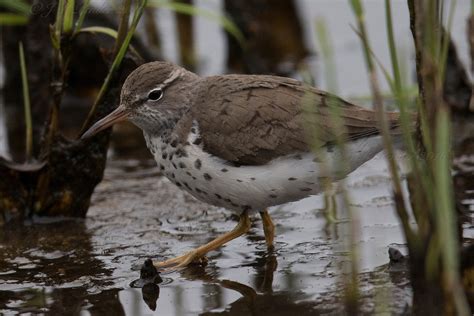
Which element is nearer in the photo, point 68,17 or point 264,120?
point 264,120

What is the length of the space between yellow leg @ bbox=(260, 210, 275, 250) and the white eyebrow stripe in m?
1.25

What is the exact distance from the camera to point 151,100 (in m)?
7.48

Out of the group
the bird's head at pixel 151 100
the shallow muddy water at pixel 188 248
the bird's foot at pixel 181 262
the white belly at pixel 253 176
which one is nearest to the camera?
the shallow muddy water at pixel 188 248

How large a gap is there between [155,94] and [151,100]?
59 millimetres

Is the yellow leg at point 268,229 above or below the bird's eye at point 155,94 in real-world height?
below

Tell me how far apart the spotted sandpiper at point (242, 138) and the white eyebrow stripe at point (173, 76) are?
84 millimetres

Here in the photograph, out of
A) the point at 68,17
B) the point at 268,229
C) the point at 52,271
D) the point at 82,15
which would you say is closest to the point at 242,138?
the point at 268,229

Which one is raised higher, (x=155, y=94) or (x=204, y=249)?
(x=155, y=94)

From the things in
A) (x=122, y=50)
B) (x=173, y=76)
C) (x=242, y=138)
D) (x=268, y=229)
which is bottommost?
(x=268, y=229)

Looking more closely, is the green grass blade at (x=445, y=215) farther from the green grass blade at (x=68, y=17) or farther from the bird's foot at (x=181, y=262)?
the green grass blade at (x=68, y=17)

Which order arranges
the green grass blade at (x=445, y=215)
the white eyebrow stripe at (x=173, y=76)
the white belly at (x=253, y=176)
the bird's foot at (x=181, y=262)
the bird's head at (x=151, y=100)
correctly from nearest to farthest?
the green grass blade at (x=445, y=215) < the white belly at (x=253, y=176) < the bird's foot at (x=181, y=262) < the bird's head at (x=151, y=100) < the white eyebrow stripe at (x=173, y=76)

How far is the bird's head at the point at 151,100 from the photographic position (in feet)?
24.3

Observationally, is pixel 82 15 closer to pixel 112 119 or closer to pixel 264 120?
pixel 112 119

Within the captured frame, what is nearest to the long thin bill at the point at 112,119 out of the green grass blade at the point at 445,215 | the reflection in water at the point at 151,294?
the reflection in water at the point at 151,294
